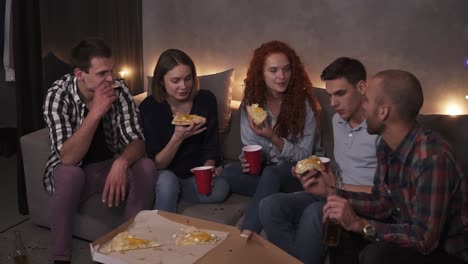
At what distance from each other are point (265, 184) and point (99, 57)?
1.05 m

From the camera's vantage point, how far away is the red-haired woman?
273cm

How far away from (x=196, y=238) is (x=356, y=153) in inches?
36.5

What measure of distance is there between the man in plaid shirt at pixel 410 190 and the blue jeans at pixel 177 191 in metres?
0.90

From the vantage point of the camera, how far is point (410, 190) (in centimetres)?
179

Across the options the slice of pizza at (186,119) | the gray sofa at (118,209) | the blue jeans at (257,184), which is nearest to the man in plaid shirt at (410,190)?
the blue jeans at (257,184)

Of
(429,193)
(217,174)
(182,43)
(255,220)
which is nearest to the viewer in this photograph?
(429,193)

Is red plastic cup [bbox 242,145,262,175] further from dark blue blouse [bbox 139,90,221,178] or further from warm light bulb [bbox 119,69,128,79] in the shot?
warm light bulb [bbox 119,69,128,79]

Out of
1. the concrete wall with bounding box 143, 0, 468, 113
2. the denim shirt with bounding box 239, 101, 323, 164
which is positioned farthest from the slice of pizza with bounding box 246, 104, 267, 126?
the concrete wall with bounding box 143, 0, 468, 113

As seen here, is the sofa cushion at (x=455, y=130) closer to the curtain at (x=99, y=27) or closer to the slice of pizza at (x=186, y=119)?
the slice of pizza at (x=186, y=119)

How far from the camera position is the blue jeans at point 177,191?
2.62m

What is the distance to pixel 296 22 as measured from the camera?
3.29m

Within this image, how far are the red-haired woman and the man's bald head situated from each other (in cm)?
94

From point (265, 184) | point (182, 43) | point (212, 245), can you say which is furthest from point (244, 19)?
point (212, 245)

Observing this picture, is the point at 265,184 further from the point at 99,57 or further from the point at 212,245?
the point at 99,57
